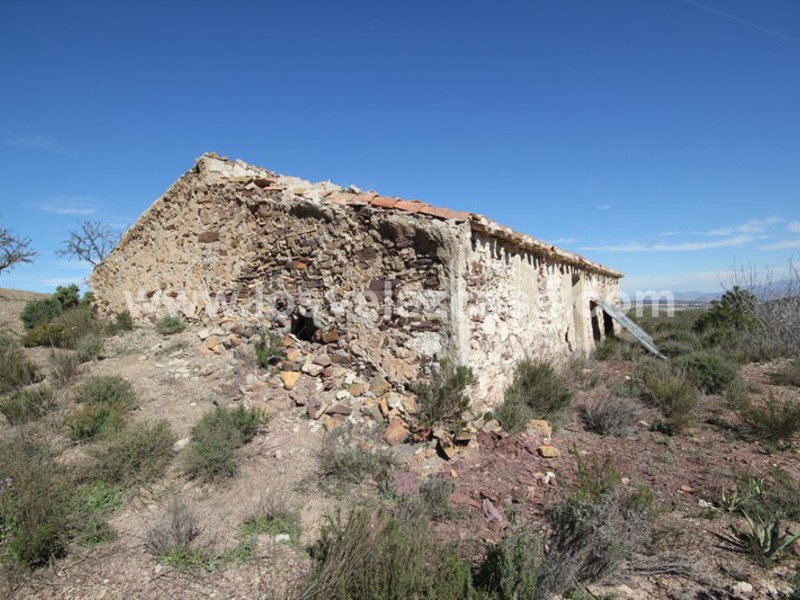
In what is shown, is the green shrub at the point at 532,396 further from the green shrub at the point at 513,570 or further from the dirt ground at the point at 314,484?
the green shrub at the point at 513,570

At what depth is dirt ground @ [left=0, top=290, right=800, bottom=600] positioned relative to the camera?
3049 millimetres

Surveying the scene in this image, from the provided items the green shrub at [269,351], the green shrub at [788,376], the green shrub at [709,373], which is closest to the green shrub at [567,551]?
the green shrub at [269,351]

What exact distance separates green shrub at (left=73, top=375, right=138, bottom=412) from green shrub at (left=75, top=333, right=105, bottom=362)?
4.67ft

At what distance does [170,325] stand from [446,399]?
5.25 m

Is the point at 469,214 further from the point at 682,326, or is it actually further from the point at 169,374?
the point at 682,326

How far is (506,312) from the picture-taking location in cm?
678

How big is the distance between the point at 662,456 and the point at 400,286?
3.70 metres

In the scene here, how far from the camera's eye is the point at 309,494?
13.6 feet

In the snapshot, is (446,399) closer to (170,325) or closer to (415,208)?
(415,208)

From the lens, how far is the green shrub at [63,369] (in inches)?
235

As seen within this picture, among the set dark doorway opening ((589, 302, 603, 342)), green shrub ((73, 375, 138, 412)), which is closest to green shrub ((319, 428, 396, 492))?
green shrub ((73, 375, 138, 412))

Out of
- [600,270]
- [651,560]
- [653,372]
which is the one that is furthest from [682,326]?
[651,560]

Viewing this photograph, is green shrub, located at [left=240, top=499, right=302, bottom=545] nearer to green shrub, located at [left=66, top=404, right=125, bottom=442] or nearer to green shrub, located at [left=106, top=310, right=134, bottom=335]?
green shrub, located at [left=66, top=404, right=125, bottom=442]

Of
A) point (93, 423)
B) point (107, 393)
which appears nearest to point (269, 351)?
point (107, 393)
